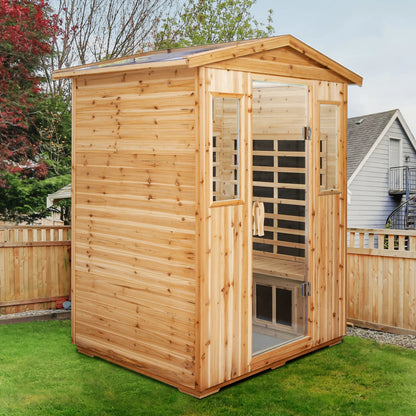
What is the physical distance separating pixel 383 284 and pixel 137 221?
3.52 m

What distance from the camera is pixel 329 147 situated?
22.4ft

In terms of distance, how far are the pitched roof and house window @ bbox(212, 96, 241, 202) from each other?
16.0 m

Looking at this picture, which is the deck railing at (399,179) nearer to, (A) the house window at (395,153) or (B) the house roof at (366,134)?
(A) the house window at (395,153)

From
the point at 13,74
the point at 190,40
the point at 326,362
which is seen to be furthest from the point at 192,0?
the point at 326,362

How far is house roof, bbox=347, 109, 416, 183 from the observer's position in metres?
21.5

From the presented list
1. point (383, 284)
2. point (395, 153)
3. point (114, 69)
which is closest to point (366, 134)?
point (395, 153)

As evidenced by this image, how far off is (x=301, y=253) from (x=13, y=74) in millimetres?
8565

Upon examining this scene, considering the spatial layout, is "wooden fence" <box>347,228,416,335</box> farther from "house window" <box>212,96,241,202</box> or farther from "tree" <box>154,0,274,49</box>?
"tree" <box>154,0,274,49</box>

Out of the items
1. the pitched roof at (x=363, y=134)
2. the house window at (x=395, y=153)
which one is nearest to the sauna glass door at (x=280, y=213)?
the pitched roof at (x=363, y=134)

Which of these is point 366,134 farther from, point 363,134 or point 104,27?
point 104,27

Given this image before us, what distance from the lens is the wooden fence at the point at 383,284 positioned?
7500mm

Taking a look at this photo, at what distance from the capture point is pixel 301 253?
283 inches

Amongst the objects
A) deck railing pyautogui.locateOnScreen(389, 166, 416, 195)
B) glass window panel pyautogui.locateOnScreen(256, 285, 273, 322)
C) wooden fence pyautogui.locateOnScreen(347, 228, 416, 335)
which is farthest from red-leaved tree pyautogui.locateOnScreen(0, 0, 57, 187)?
deck railing pyautogui.locateOnScreen(389, 166, 416, 195)

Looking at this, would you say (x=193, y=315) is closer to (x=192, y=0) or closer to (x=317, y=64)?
(x=317, y=64)
